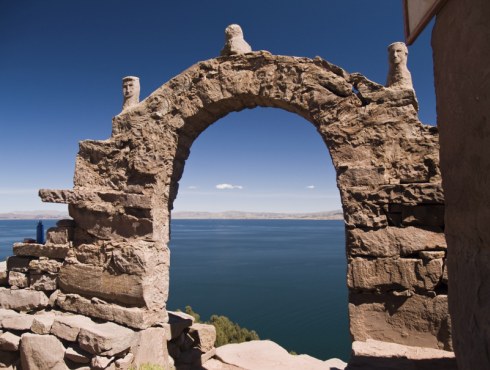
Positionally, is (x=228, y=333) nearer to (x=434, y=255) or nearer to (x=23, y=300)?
(x=23, y=300)

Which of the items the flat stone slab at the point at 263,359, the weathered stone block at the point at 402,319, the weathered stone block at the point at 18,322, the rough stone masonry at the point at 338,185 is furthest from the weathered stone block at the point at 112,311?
the weathered stone block at the point at 402,319

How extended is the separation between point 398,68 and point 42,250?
16.7 feet

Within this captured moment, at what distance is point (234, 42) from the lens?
4.68 metres

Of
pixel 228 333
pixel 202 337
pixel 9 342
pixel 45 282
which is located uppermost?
pixel 45 282

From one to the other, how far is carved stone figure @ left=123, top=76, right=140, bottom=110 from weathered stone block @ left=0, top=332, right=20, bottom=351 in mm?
3276

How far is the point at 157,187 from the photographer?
4.75 meters

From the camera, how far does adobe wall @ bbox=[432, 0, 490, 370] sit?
1.35m

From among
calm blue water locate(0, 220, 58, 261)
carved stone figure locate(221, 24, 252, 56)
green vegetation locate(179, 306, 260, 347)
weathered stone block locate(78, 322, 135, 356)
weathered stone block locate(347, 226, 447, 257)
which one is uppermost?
carved stone figure locate(221, 24, 252, 56)

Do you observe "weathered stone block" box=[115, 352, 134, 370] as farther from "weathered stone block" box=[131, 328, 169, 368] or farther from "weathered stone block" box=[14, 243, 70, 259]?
"weathered stone block" box=[14, 243, 70, 259]

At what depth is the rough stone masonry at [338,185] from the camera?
353 cm

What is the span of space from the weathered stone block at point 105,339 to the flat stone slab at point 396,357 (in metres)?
2.52

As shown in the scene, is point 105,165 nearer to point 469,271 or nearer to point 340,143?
point 340,143

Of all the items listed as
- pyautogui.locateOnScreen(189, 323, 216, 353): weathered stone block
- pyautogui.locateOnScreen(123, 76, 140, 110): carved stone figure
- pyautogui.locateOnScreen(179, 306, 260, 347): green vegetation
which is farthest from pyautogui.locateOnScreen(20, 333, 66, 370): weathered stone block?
pyautogui.locateOnScreen(179, 306, 260, 347): green vegetation

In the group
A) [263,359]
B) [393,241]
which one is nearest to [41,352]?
[263,359]
